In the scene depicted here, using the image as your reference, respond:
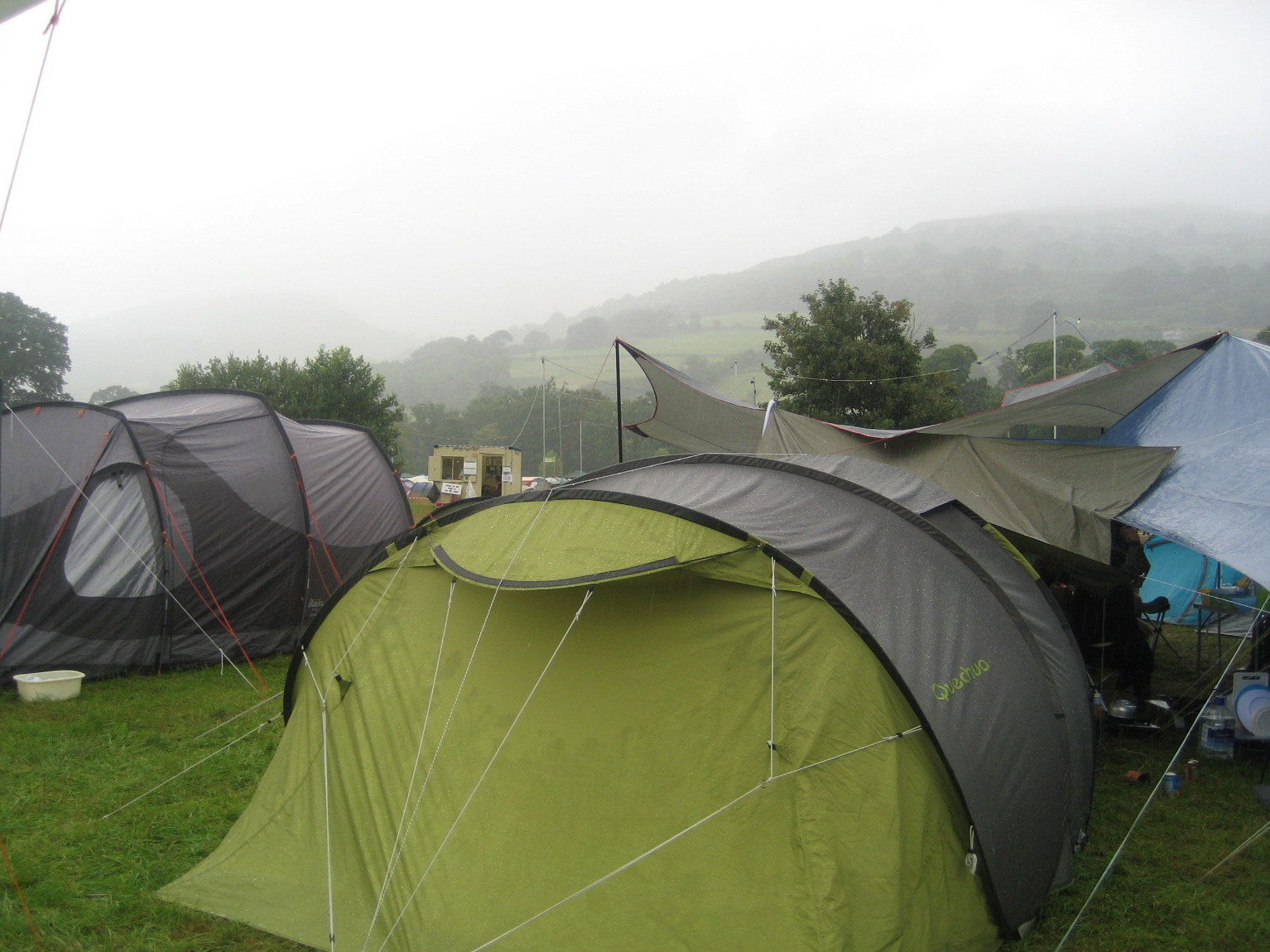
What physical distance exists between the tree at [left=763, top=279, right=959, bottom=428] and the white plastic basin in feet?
55.9

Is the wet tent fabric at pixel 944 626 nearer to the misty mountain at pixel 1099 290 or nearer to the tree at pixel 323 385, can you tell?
the tree at pixel 323 385

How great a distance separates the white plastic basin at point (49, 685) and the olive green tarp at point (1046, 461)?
6.67 meters

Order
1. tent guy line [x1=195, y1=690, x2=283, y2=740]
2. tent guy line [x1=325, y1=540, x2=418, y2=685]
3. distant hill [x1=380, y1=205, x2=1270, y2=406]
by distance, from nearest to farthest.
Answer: tent guy line [x1=325, y1=540, x2=418, y2=685]
tent guy line [x1=195, y1=690, x2=283, y2=740]
distant hill [x1=380, y1=205, x2=1270, y2=406]

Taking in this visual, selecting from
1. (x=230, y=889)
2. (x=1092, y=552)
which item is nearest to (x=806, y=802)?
(x=230, y=889)

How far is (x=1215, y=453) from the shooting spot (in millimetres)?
4844

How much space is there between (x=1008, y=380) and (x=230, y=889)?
6265 centimetres

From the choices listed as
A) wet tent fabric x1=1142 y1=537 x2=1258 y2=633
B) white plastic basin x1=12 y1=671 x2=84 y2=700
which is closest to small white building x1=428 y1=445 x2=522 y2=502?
wet tent fabric x1=1142 y1=537 x2=1258 y2=633

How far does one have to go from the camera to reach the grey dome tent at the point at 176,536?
5559 millimetres

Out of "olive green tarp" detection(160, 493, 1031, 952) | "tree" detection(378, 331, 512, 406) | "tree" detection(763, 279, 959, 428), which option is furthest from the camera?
"tree" detection(378, 331, 512, 406)

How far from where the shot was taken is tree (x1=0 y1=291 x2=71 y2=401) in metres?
2.10

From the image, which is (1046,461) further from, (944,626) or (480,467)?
(480,467)

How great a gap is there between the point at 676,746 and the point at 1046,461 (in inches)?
173

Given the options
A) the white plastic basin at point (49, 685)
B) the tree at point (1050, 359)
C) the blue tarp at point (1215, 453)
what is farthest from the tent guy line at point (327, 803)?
the tree at point (1050, 359)

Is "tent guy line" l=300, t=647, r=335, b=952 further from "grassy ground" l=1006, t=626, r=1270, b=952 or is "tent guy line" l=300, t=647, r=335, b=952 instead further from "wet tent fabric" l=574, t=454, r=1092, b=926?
"grassy ground" l=1006, t=626, r=1270, b=952
